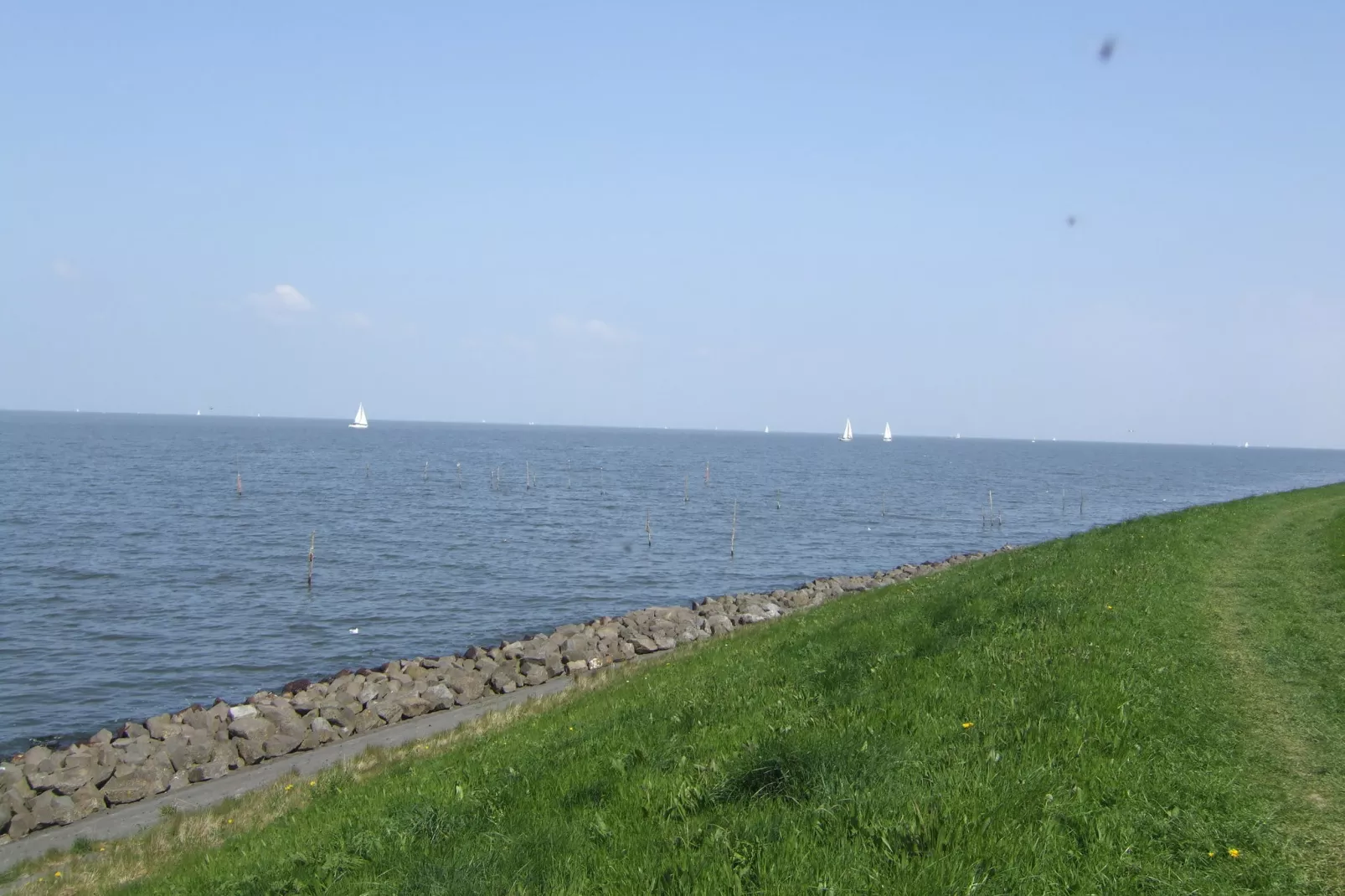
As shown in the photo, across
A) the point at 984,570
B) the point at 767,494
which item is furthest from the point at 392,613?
the point at 767,494

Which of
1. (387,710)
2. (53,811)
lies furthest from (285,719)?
(53,811)

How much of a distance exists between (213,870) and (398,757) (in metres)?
7.80

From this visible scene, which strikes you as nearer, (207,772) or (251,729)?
(207,772)

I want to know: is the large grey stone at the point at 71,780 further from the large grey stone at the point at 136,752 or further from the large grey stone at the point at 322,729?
the large grey stone at the point at 322,729

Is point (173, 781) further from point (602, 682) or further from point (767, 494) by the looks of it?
point (767, 494)

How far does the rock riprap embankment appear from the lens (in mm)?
19219

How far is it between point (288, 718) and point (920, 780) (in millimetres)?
20019

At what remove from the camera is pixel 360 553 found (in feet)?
186

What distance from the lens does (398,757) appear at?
1794 centimetres

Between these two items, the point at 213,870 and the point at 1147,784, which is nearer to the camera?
the point at 1147,784

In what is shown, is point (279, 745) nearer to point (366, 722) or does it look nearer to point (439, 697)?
point (366, 722)

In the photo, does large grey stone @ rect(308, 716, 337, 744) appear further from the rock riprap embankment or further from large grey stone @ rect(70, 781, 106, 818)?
large grey stone @ rect(70, 781, 106, 818)

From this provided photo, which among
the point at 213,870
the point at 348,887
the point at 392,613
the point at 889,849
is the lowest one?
the point at 392,613

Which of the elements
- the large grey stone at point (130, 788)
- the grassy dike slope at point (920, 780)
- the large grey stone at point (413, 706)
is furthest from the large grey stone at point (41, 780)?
the large grey stone at point (413, 706)
